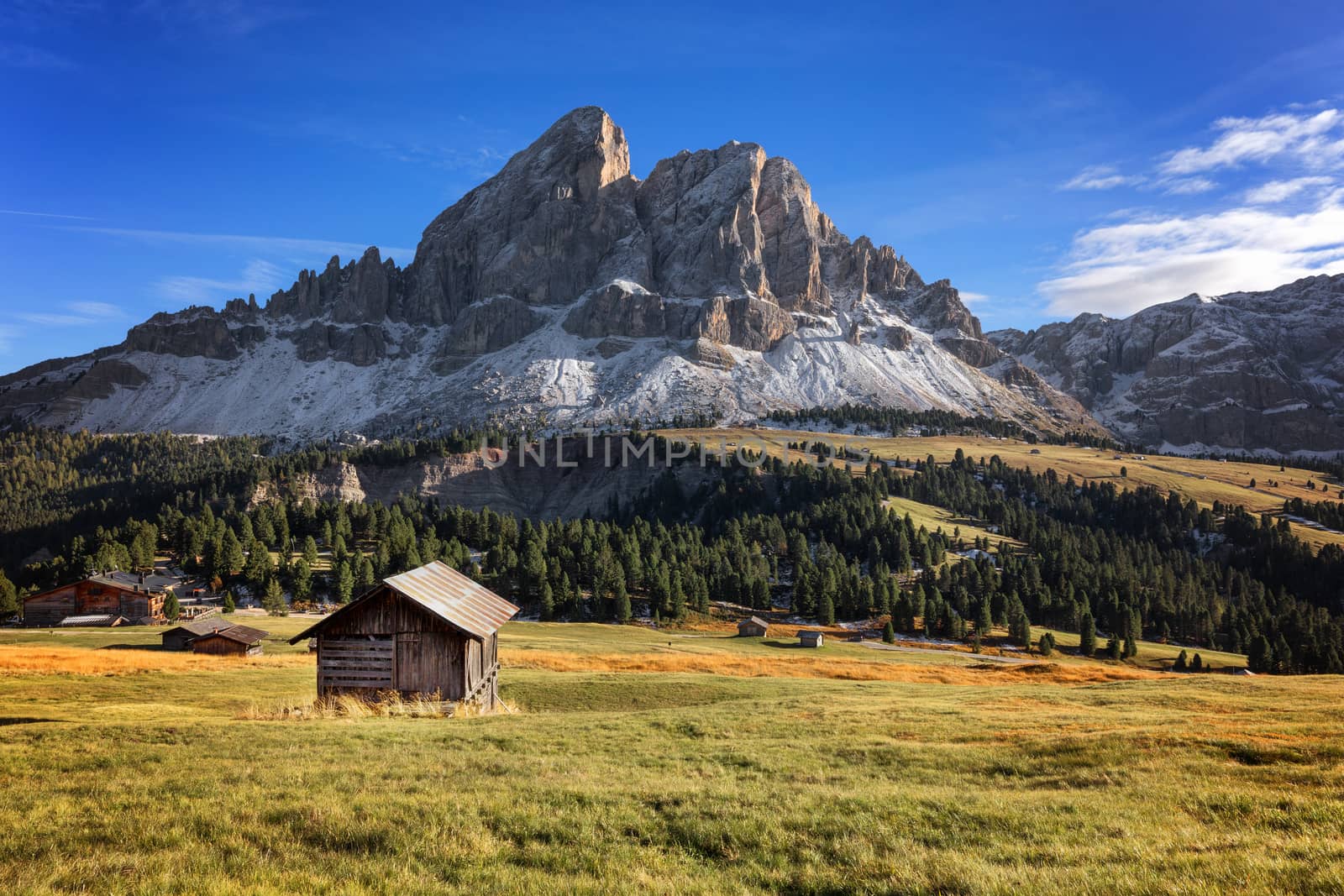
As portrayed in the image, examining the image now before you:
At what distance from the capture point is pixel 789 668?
54469 millimetres

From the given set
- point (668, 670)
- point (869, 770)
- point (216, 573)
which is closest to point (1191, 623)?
point (668, 670)

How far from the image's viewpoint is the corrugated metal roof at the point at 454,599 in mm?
28562

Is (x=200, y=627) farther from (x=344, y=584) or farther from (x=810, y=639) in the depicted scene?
(x=810, y=639)

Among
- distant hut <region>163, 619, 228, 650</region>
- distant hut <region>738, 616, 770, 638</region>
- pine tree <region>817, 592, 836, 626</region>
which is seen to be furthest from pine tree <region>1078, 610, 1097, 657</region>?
distant hut <region>163, 619, 228, 650</region>

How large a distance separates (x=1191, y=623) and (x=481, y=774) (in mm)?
138411

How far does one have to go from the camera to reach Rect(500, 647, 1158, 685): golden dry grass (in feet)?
160

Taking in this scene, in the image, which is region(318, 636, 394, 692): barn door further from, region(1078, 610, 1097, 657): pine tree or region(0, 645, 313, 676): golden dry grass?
region(1078, 610, 1097, 657): pine tree

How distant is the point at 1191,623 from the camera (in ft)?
387

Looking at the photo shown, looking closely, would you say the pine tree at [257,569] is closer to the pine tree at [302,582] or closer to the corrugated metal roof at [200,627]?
the pine tree at [302,582]

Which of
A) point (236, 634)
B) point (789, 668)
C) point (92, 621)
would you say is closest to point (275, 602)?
point (92, 621)

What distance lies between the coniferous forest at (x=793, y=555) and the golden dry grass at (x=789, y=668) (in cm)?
4349

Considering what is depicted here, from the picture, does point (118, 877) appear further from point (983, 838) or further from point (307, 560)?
point (307, 560)

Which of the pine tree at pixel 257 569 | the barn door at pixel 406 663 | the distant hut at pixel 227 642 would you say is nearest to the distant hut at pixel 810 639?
the distant hut at pixel 227 642

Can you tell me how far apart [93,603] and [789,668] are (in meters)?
85.9
